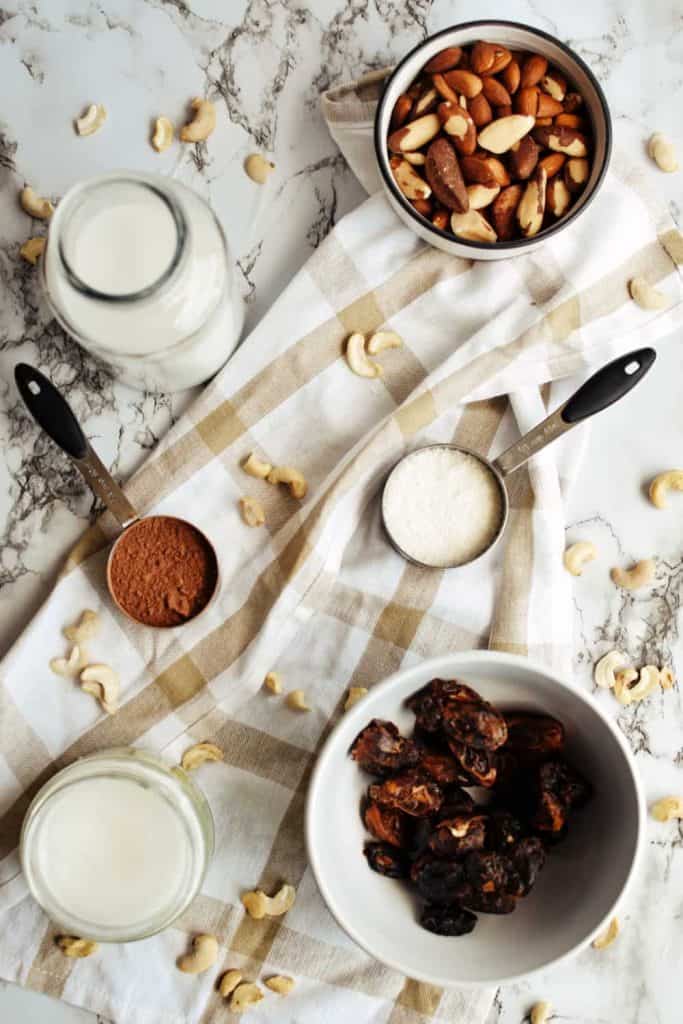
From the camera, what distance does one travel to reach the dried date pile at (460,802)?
1.03 meters

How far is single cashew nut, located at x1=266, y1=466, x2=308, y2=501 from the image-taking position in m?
1.16

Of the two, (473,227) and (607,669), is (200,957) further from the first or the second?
(473,227)

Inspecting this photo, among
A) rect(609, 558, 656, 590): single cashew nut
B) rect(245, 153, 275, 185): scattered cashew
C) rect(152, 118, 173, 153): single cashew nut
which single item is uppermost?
rect(152, 118, 173, 153): single cashew nut

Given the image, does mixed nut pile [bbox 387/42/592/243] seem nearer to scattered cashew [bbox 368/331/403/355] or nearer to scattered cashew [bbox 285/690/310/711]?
scattered cashew [bbox 368/331/403/355]

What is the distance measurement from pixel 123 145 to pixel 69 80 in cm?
9

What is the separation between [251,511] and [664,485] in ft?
1.47

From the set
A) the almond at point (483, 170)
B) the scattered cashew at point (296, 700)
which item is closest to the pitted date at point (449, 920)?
the scattered cashew at point (296, 700)

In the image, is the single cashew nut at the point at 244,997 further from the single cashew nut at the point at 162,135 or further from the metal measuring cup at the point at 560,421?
the single cashew nut at the point at 162,135

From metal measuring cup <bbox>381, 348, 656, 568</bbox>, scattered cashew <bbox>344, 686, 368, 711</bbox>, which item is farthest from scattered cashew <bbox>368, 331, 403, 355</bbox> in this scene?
scattered cashew <bbox>344, 686, 368, 711</bbox>

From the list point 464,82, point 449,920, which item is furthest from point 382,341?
point 449,920

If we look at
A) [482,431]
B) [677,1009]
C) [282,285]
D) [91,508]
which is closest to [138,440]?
[91,508]

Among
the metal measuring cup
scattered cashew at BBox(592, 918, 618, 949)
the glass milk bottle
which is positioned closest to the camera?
the glass milk bottle

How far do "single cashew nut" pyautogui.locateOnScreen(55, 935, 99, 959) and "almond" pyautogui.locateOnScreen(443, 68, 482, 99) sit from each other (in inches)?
37.4

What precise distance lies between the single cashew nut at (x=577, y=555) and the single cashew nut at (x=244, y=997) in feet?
1.81
